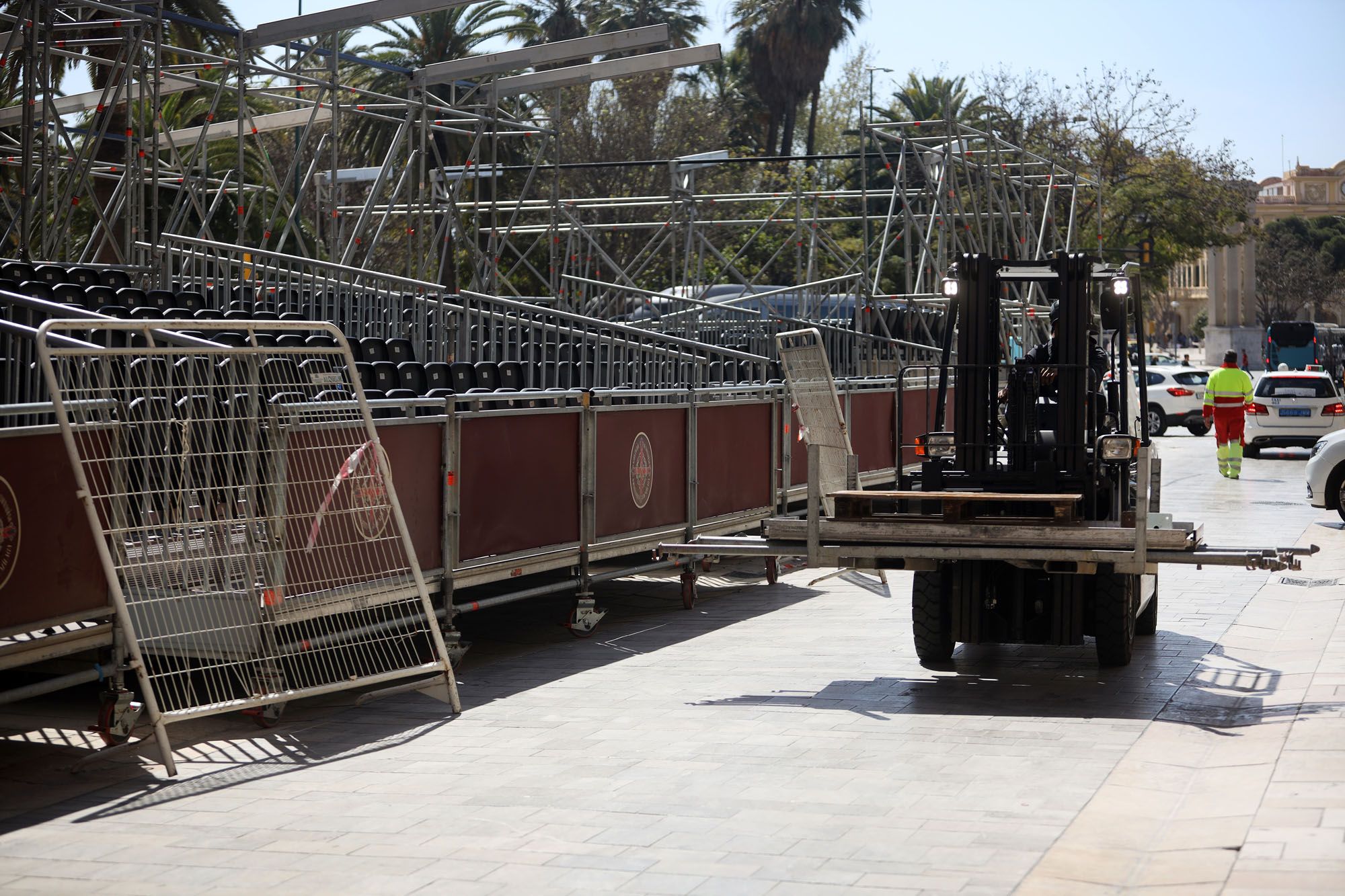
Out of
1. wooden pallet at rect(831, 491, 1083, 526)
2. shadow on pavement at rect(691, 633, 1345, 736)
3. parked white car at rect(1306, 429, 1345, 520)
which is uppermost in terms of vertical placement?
wooden pallet at rect(831, 491, 1083, 526)

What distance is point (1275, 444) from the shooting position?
29.8 meters

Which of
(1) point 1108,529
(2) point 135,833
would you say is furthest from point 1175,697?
(2) point 135,833

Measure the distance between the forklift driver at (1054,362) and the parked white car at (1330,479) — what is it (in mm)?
9222

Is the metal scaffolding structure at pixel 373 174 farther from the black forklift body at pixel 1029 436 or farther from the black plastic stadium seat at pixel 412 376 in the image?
the black forklift body at pixel 1029 436

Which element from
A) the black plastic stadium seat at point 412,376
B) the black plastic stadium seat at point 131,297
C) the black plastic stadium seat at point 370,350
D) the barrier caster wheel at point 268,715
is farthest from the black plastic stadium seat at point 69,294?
the barrier caster wheel at point 268,715

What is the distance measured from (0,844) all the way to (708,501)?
8.22 m

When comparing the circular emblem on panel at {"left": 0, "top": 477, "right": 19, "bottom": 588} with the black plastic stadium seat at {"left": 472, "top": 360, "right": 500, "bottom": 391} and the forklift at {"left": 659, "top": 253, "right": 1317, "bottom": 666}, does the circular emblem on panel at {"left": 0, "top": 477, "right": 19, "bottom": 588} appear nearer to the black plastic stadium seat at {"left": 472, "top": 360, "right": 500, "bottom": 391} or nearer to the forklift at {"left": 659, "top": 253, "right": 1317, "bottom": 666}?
the forklift at {"left": 659, "top": 253, "right": 1317, "bottom": 666}

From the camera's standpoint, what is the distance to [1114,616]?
9641 mm

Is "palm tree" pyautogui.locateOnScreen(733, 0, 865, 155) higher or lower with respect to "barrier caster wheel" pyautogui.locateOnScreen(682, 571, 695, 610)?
higher

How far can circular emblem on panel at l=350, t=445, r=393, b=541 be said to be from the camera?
913 centimetres

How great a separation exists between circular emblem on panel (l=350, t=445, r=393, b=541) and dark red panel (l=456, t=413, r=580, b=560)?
3.53 feet

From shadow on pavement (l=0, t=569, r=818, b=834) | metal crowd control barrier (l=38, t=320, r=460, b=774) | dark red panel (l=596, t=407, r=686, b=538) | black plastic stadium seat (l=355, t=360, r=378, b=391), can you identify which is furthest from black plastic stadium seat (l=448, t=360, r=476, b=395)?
metal crowd control barrier (l=38, t=320, r=460, b=774)

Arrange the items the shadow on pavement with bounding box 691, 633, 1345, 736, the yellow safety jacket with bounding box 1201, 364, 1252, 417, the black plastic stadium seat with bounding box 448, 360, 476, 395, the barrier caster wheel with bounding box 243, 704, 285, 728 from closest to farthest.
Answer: the barrier caster wheel with bounding box 243, 704, 285, 728
the shadow on pavement with bounding box 691, 633, 1345, 736
the black plastic stadium seat with bounding box 448, 360, 476, 395
the yellow safety jacket with bounding box 1201, 364, 1252, 417

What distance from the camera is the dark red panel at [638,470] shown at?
39.5 ft
